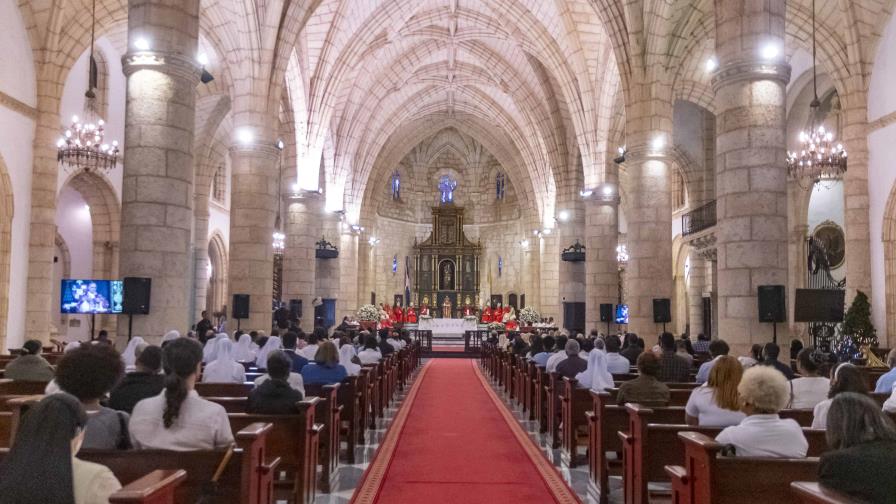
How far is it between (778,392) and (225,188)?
2892 cm

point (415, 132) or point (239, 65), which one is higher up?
point (415, 132)

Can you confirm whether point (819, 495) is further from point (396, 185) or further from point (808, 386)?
point (396, 185)

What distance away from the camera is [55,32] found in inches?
632

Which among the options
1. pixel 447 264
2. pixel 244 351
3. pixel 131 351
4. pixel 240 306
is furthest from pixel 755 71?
pixel 447 264

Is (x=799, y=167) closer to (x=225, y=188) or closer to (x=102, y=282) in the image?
(x=102, y=282)

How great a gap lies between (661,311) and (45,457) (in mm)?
14090

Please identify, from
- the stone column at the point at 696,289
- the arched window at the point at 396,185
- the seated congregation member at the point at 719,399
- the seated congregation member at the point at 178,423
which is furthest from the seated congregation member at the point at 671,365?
the arched window at the point at 396,185

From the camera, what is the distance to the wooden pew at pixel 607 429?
6023 mm

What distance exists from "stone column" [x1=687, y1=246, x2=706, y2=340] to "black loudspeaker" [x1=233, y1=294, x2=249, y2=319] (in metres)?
16.8

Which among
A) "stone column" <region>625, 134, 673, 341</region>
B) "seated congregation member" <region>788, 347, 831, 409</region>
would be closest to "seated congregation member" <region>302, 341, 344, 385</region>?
"seated congregation member" <region>788, 347, 831, 409</region>

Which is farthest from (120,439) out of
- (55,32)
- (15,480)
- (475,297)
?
(475,297)

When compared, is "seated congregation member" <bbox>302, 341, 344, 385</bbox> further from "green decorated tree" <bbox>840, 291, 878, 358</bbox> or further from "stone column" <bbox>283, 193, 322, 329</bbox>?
"stone column" <bbox>283, 193, 322, 329</bbox>

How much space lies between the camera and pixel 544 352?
12.1 meters

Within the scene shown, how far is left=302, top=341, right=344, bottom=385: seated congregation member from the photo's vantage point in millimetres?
8055
